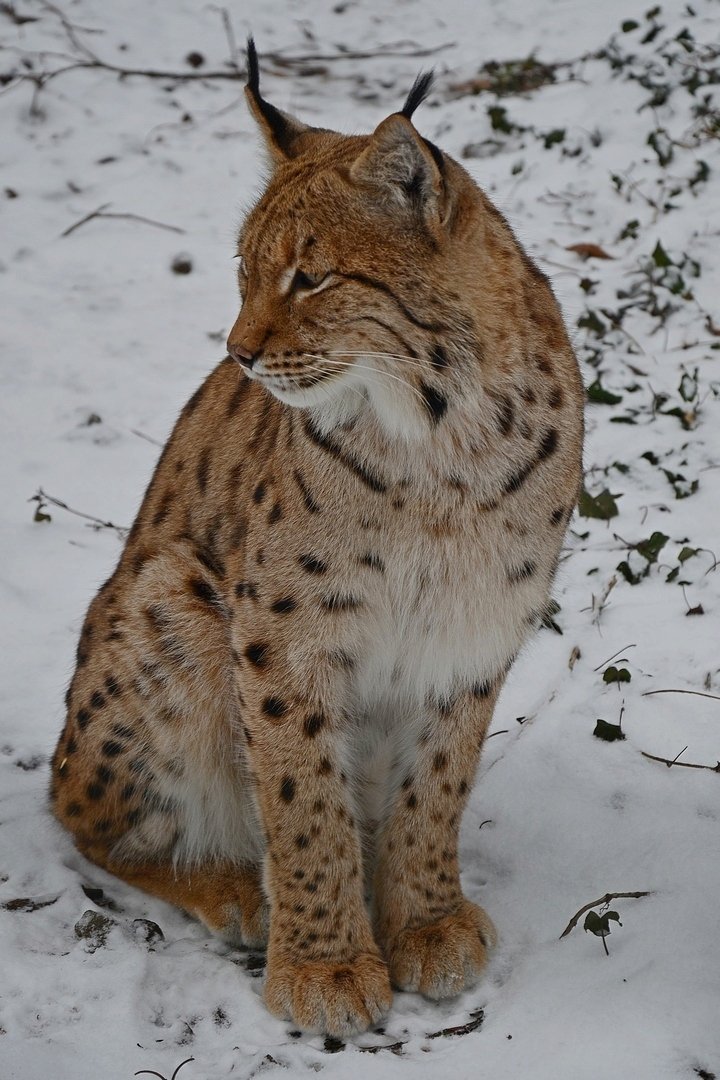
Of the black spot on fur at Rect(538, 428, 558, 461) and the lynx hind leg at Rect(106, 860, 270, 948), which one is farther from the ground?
the black spot on fur at Rect(538, 428, 558, 461)

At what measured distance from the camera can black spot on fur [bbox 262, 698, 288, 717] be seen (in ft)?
12.8

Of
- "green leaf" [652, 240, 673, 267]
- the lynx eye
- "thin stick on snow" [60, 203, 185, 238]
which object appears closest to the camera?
the lynx eye

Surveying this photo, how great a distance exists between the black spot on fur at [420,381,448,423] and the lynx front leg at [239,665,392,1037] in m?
0.86

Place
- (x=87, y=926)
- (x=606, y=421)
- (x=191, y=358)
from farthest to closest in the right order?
(x=191, y=358) < (x=606, y=421) < (x=87, y=926)

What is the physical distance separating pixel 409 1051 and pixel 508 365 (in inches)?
74.3

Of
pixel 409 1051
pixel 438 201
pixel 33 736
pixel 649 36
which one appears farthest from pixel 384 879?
pixel 649 36

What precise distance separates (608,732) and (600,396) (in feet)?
8.56

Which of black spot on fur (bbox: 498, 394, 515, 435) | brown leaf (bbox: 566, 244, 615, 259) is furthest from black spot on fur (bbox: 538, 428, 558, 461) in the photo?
brown leaf (bbox: 566, 244, 615, 259)

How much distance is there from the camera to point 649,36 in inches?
396

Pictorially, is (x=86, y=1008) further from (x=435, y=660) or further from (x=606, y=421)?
(x=606, y=421)

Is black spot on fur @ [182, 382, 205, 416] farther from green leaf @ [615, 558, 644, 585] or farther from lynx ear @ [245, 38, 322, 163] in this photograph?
green leaf @ [615, 558, 644, 585]

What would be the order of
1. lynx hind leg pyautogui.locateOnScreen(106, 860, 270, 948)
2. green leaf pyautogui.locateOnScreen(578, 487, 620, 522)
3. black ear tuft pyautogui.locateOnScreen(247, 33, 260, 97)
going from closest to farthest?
black ear tuft pyautogui.locateOnScreen(247, 33, 260, 97) → lynx hind leg pyautogui.locateOnScreen(106, 860, 270, 948) → green leaf pyautogui.locateOnScreen(578, 487, 620, 522)

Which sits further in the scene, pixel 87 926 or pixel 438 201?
pixel 87 926

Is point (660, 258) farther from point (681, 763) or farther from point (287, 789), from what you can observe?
point (287, 789)
